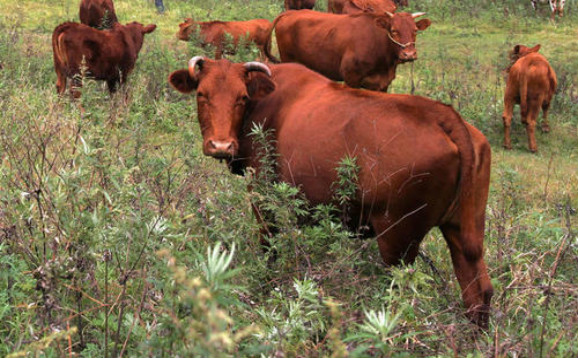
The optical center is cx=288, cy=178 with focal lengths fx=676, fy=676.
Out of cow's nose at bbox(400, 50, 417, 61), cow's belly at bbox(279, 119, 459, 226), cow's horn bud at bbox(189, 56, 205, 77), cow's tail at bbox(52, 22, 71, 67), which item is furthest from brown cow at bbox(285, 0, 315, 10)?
cow's belly at bbox(279, 119, 459, 226)

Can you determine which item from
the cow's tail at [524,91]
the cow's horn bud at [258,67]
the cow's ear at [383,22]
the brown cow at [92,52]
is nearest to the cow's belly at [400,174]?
the cow's horn bud at [258,67]

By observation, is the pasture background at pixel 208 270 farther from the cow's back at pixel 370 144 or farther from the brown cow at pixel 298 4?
the brown cow at pixel 298 4

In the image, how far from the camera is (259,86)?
4.79 m

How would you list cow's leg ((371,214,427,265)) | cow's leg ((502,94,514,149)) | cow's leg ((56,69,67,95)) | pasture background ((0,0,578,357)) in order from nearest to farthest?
1. pasture background ((0,0,578,357))
2. cow's leg ((371,214,427,265))
3. cow's leg ((56,69,67,95))
4. cow's leg ((502,94,514,149))

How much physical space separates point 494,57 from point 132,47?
9786 millimetres

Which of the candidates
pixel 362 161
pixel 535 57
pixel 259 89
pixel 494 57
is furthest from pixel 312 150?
pixel 494 57

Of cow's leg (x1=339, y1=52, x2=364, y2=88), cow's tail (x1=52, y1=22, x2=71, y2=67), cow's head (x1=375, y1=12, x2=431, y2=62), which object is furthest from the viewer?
cow's leg (x1=339, y1=52, x2=364, y2=88)

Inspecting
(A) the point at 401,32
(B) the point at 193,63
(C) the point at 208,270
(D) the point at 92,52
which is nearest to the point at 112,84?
(D) the point at 92,52

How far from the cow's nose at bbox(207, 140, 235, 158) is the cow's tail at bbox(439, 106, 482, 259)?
1.49 m

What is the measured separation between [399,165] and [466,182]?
0.39m

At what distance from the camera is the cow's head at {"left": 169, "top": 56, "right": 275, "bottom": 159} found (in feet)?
15.1

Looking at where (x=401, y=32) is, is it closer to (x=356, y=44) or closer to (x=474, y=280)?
(x=356, y=44)

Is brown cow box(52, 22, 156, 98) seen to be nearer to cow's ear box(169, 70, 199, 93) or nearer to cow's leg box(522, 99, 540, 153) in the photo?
cow's ear box(169, 70, 199, 93)

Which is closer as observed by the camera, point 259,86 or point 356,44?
point 259,86
